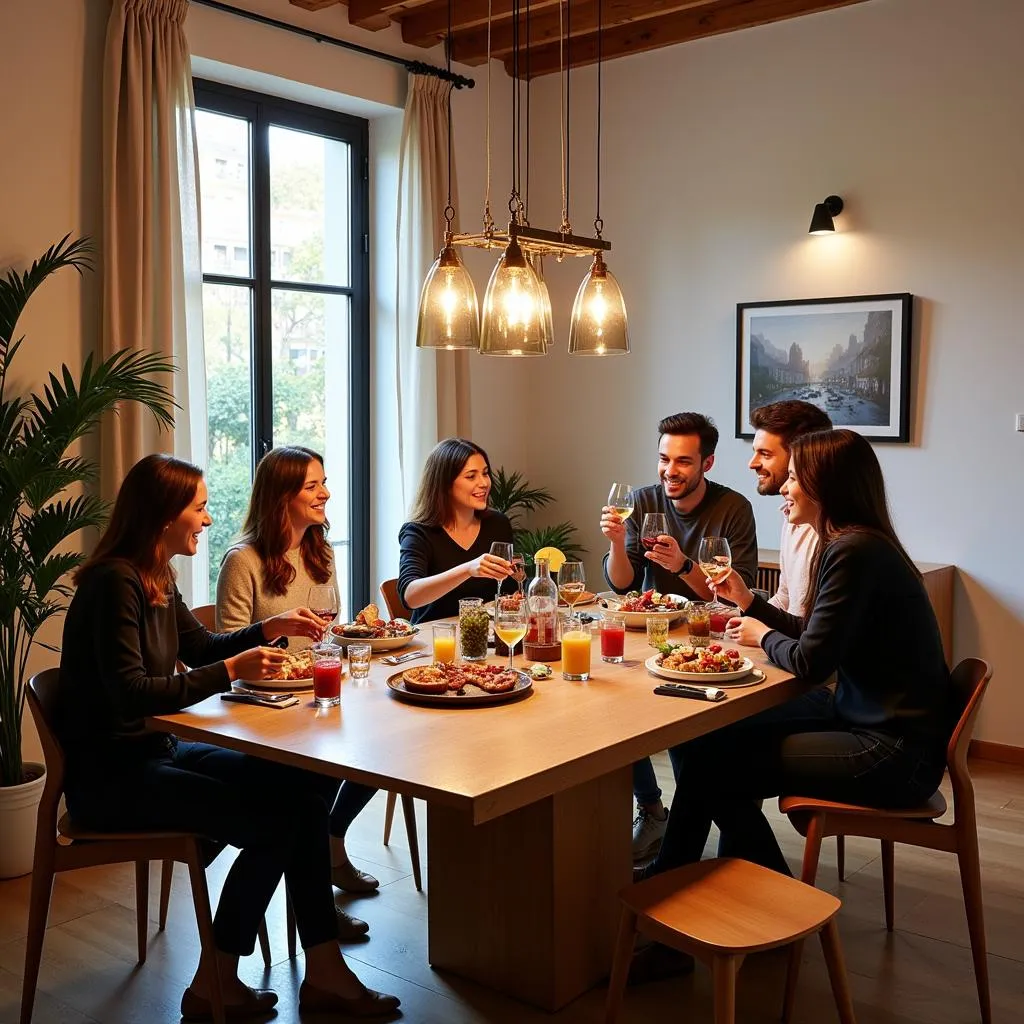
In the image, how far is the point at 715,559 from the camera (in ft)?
9.66

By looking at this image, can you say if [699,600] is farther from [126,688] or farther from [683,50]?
[683,50]

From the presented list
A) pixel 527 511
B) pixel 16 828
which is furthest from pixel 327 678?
pixel 527 511

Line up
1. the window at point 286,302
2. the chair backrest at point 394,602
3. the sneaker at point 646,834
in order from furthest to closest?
the window at point 286,302, the chair backrest at point 394,602, the sneaker at point 646,834

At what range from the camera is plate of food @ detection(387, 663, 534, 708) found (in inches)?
100

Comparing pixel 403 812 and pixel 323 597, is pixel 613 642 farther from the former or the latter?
pixel 403 812

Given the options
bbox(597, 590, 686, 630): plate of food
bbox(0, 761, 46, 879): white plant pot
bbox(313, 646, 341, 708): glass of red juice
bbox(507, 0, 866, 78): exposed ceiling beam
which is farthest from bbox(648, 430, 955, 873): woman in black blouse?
bbox(507, 0, 866, 78): exposed ceiling beam

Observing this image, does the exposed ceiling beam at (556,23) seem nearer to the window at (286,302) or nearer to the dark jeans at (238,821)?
the window at (286,302)

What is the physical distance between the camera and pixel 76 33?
159 inches

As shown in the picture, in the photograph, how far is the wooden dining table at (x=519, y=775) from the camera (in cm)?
214

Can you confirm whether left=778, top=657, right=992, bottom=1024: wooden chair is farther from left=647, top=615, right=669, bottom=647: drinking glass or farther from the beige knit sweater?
the beige knit sweater

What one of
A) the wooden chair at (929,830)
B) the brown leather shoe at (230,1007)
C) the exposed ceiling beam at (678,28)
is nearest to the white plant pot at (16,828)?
the brown leather shoe at (230,1007)

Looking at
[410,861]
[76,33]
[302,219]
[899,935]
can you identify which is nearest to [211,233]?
[302,219]

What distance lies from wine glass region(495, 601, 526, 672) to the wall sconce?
108 inches

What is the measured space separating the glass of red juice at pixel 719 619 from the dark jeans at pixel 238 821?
46.8 inches
